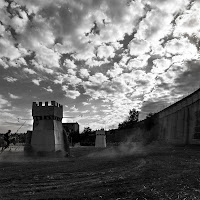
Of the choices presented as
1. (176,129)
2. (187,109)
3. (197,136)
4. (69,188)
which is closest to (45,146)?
(69,188)

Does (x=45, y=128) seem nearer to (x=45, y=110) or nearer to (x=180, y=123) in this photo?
(x=45, y=110)

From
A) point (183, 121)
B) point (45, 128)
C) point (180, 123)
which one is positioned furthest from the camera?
point (180, 123)

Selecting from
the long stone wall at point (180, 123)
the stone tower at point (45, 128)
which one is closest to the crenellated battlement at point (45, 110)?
the stone tower at point (45, 128)

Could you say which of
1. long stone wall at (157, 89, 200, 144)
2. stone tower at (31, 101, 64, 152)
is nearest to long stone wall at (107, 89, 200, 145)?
long stone wall at (157, 89, 200, 144)

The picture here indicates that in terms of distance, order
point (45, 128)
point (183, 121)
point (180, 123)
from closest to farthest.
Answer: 1. point (45, 128)
2. point (183, 121)
3. point (180, 123)

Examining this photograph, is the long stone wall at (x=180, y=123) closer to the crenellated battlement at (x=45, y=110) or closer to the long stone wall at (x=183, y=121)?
the long stone wall at (x=183, y=121)

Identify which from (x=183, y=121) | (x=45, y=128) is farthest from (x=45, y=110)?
(x=183, y=121)

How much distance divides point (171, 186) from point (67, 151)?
19.7 meters

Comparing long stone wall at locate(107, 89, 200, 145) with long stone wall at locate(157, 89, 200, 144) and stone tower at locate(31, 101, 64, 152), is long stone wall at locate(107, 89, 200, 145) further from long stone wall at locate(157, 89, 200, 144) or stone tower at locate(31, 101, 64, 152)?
stone tower at locate(31, 101, 64, 152)

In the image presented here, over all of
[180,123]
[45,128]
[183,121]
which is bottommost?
[45,128]

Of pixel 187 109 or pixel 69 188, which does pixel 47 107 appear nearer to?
pixel 69 188

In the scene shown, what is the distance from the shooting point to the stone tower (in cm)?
2309

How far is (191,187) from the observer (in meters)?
7.69

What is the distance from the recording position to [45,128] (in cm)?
2316
